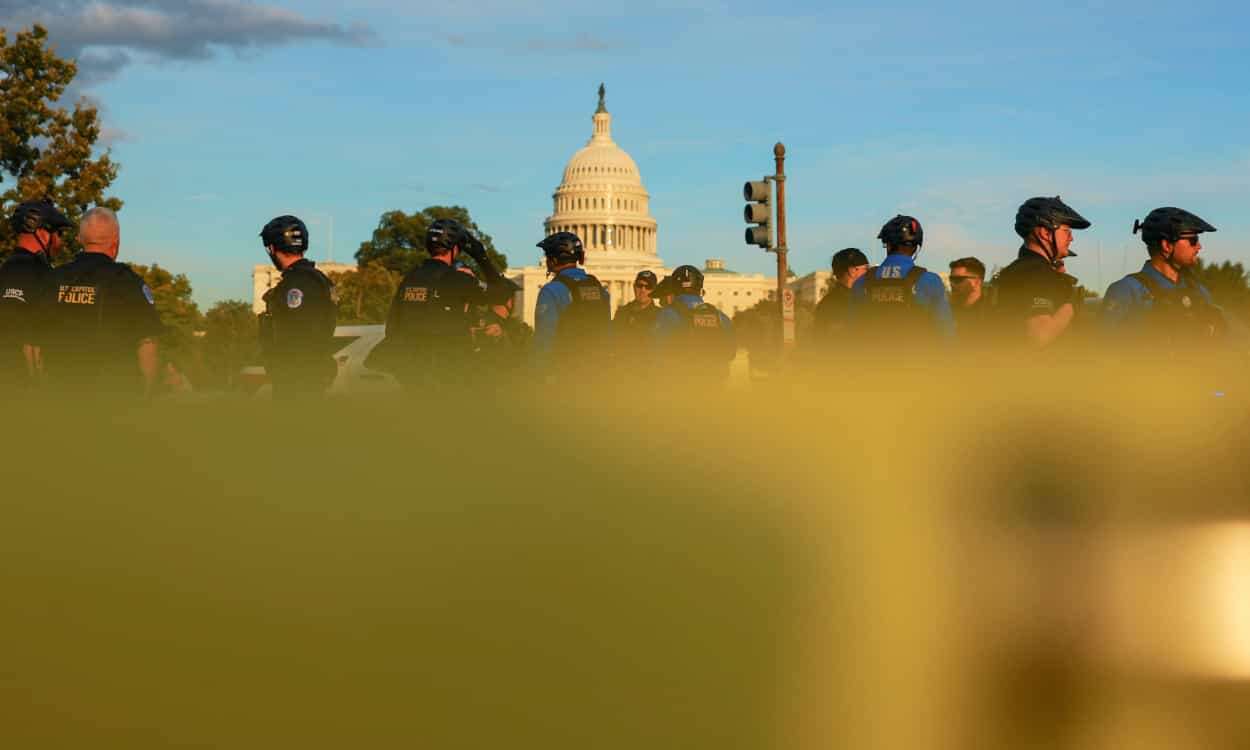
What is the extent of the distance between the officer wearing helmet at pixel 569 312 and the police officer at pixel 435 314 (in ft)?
1.16

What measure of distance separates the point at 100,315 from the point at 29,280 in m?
1.04

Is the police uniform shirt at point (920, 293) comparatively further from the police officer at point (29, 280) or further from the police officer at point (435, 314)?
the police officer at point (29, 280)

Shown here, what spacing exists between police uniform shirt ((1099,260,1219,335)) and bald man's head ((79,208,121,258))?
3.45 metres

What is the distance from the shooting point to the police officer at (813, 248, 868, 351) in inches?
243

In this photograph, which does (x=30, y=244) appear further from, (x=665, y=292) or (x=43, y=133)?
(x=43, y=133)

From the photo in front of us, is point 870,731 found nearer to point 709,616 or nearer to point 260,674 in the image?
point 709,616

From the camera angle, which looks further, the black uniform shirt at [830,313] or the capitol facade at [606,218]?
the capitol facade at [606,218]

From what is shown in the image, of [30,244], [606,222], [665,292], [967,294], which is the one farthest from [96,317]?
[606,222]

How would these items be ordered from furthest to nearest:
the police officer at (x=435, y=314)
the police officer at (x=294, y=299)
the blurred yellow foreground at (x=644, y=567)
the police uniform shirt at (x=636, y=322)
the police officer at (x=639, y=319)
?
the police uniform shirt at (x=636, y=322) → the police officer at (x=639, y=319) → the police officer at (x=435, y=314) → the police officer at (x=294, y=299) → the blurred yellow foreground at (x=644, y=567)

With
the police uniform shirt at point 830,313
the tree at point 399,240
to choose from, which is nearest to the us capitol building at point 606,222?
the tree at point 399,240

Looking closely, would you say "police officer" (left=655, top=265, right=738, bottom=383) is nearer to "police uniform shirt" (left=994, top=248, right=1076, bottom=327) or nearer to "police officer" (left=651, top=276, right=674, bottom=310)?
"police officer" (left=651, top=276, right=674, bottom=310)

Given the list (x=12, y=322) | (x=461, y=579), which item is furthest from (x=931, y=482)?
(x=12, y=322)

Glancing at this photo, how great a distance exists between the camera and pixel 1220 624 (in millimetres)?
1543

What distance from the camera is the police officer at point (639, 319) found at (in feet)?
26.2
